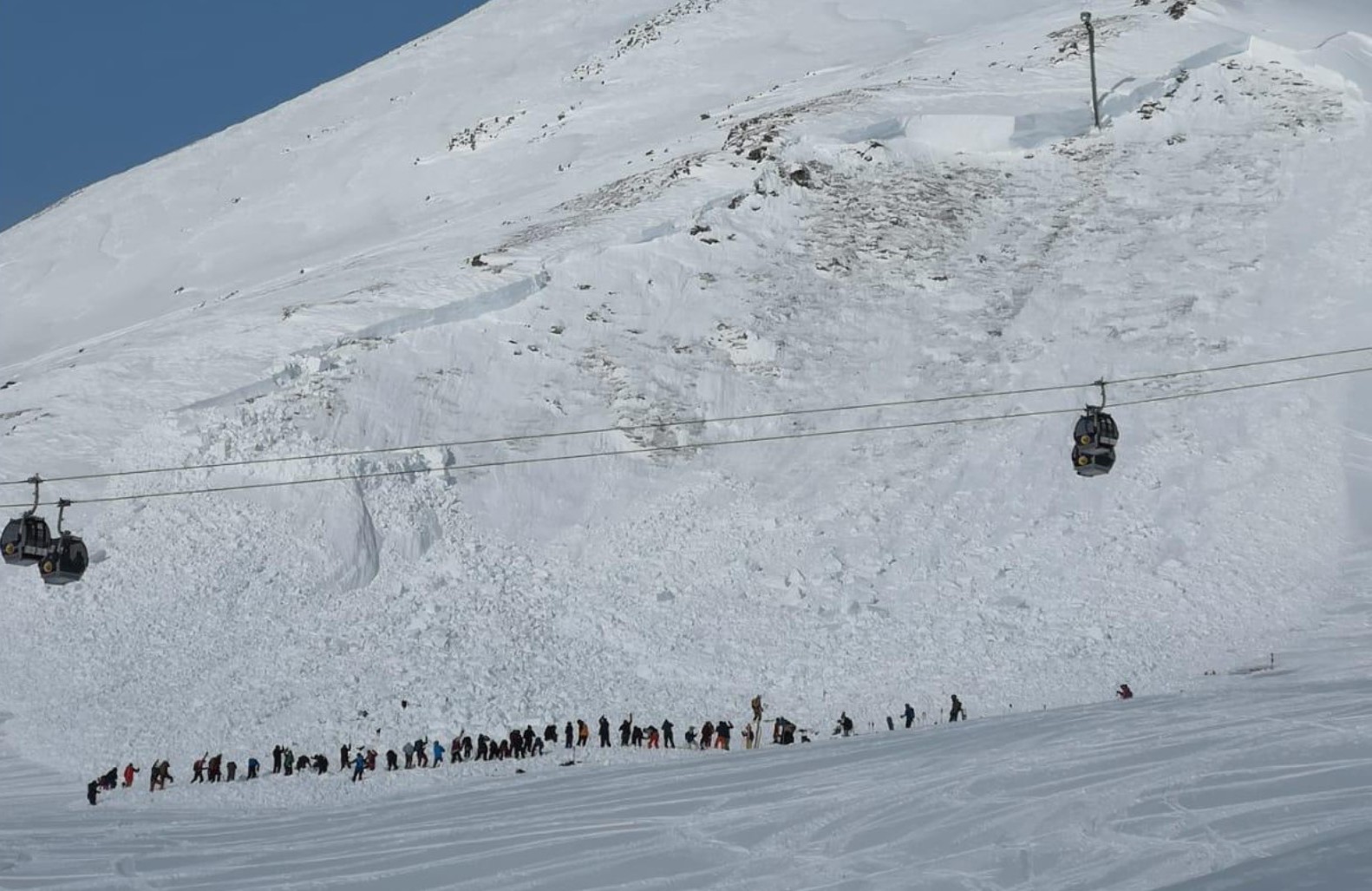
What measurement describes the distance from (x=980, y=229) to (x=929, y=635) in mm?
21626

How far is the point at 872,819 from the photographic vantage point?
20.3 meters

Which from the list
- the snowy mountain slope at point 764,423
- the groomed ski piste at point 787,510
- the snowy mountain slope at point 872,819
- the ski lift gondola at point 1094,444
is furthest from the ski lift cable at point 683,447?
the ski lift gondola at point 1094,444

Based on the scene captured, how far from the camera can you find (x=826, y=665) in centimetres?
3756

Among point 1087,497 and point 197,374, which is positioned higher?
point 197,374

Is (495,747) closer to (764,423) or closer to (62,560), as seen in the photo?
(62,560)

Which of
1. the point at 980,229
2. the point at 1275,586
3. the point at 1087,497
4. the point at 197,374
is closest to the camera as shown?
the point at 1275,586

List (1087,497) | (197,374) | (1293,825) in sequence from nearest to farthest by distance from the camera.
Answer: (1293,825)
(1087,497)
(197,374)

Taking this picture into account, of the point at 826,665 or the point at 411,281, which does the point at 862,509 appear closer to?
the point at 826,665

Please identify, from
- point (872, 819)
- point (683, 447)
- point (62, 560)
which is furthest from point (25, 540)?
point (683, 447)

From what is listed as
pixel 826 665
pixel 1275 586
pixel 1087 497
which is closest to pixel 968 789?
pixel 826 665

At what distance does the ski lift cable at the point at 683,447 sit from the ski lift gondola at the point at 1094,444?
61.2 ft

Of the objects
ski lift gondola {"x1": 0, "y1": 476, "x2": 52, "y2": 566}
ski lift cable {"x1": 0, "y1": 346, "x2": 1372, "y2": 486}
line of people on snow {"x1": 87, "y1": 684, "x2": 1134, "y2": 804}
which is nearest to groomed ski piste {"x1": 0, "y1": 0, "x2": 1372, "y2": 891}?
ski lift cable {"x1": 0, "y1": 346, "x2": 1372, "y2": 486}

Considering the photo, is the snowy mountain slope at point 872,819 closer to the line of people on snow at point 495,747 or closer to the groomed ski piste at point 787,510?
the groomed ski piste at point 787,510

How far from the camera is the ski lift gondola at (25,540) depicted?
2431 cm
